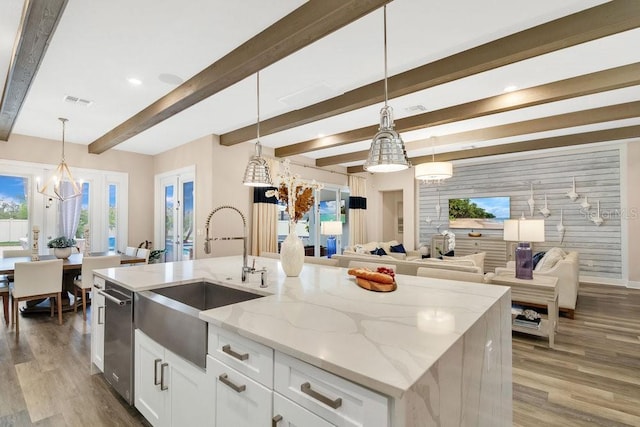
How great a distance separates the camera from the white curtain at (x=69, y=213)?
18.7 feet

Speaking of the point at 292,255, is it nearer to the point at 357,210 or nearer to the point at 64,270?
the point at 64,270

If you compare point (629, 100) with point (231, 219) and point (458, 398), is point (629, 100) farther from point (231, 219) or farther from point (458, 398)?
point (231, 219)

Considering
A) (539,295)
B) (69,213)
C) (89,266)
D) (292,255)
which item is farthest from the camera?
(69,213)

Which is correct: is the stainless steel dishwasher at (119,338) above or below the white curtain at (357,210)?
below

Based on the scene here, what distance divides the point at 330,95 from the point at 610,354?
12.8ft

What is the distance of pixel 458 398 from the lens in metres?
1.09

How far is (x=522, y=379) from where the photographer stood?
101 inches

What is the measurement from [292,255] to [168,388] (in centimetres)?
107

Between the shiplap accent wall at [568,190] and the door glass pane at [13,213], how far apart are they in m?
8.90

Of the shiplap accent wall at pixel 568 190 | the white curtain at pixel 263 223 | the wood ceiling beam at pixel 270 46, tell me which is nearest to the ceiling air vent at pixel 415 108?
the wood ceiling beam at pixel 270 46

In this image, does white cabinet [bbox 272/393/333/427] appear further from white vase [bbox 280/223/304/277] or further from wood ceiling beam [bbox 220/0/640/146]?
wood ceiling beam [bbox 220/0/640/146]

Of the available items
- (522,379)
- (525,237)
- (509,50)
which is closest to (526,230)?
(525,237)

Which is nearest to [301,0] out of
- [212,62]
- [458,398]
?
[212,62]

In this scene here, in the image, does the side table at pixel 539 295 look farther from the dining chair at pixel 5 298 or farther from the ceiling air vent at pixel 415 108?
the dining chair at pixel 5 298
